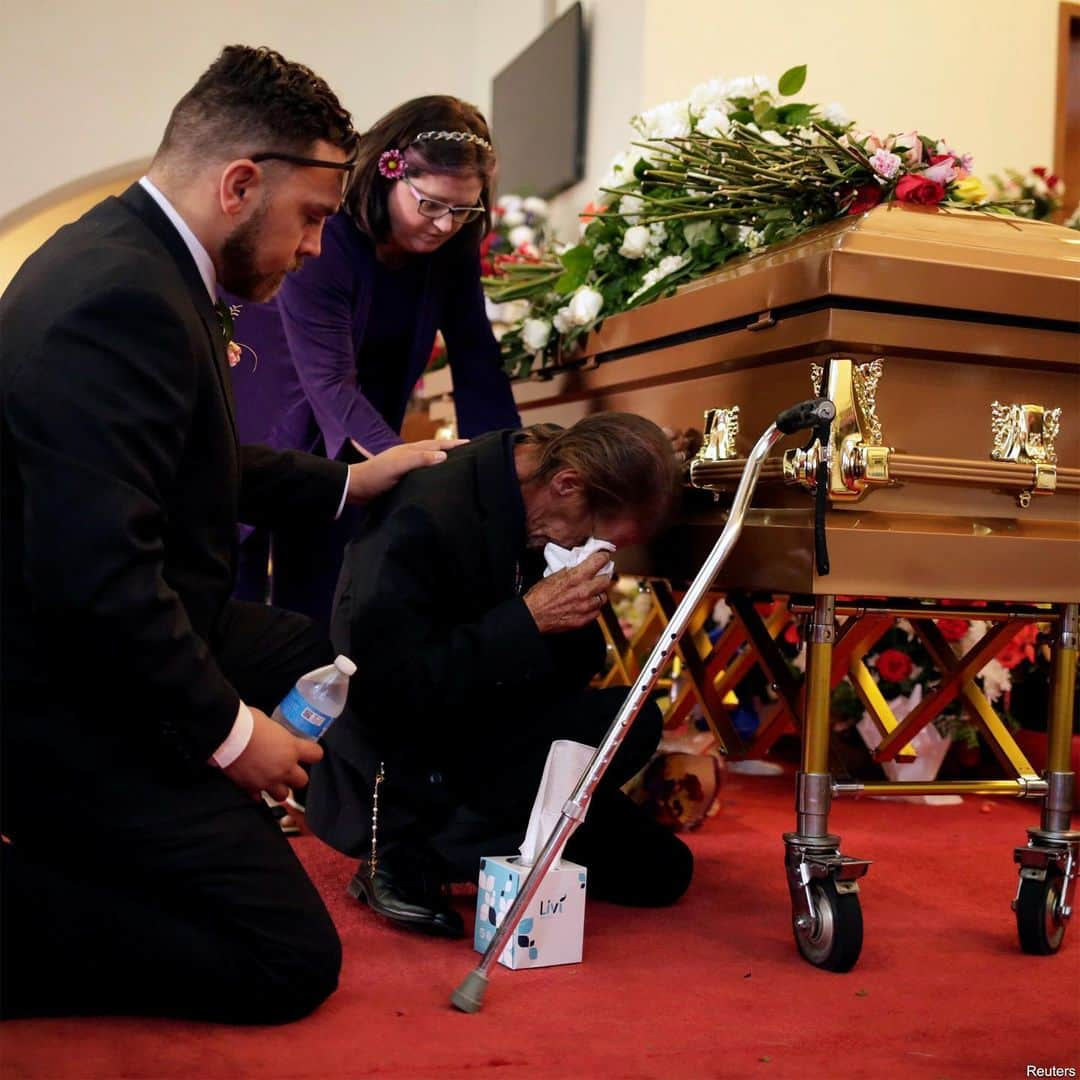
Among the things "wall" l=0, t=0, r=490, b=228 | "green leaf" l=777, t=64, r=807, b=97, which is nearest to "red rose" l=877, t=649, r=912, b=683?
"green leaf" l=777, t=64, r=807, b=97

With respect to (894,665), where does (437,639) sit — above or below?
above

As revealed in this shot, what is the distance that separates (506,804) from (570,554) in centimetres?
45

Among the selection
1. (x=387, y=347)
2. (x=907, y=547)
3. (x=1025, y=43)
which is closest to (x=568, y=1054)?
(x=907, y=547)

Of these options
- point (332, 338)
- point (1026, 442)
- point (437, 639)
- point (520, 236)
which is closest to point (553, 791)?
point (437, 639)

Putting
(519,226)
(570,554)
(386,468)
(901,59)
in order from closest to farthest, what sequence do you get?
(570,554), (386,468), (901,59), (519,226)

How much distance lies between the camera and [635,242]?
2.93 metres

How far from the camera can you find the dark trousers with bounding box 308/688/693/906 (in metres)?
2.30

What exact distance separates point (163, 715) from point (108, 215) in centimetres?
67

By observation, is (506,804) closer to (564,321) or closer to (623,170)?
(564,321)

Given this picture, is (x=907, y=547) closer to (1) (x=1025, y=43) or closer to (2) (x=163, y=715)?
(2) (x=163, y=715)

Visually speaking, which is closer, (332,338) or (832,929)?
(832,929)

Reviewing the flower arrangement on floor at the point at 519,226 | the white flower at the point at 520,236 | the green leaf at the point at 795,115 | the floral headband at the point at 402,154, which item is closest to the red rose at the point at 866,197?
the green leaf at the point at 795,115

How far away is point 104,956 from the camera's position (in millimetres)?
1701

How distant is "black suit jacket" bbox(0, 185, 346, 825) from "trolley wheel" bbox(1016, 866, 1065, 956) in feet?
4.35
